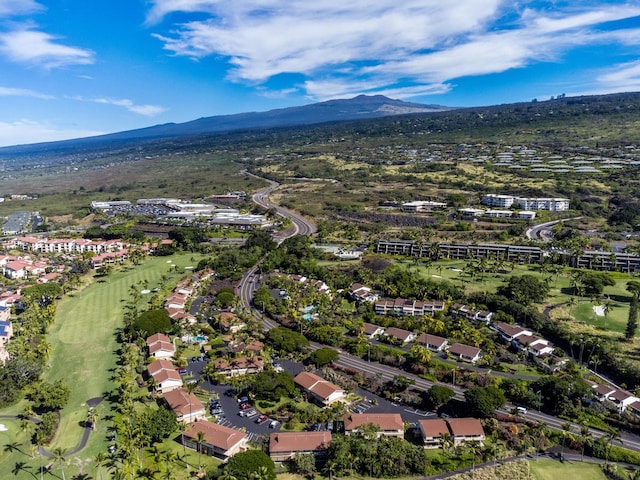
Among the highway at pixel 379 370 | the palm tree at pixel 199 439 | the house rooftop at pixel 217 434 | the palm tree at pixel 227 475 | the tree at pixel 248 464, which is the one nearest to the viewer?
the palm tree at pixel 227 475

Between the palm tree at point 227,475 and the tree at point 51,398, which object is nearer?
the palm tree at point 227,475

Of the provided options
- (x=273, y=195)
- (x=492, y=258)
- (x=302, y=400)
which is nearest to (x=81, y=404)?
(x=302, y=400)

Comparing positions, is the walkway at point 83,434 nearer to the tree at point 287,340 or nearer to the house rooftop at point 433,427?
the tree at point 287,340

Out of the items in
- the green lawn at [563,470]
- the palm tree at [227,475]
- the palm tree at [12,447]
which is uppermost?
the palm tree at [227,475]

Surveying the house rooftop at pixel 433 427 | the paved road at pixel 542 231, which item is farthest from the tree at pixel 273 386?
the paved road at pixel 542 231

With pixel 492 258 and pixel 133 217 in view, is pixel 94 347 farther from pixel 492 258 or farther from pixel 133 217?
pixel 133 217

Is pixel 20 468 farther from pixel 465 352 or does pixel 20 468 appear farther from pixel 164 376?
pixel 465 352

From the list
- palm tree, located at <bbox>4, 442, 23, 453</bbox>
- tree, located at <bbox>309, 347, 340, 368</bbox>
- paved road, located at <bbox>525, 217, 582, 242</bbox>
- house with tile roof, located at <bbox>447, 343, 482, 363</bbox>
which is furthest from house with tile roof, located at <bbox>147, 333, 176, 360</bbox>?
paved road, located at <bbox>525, 217, 582, 242</bbox>
